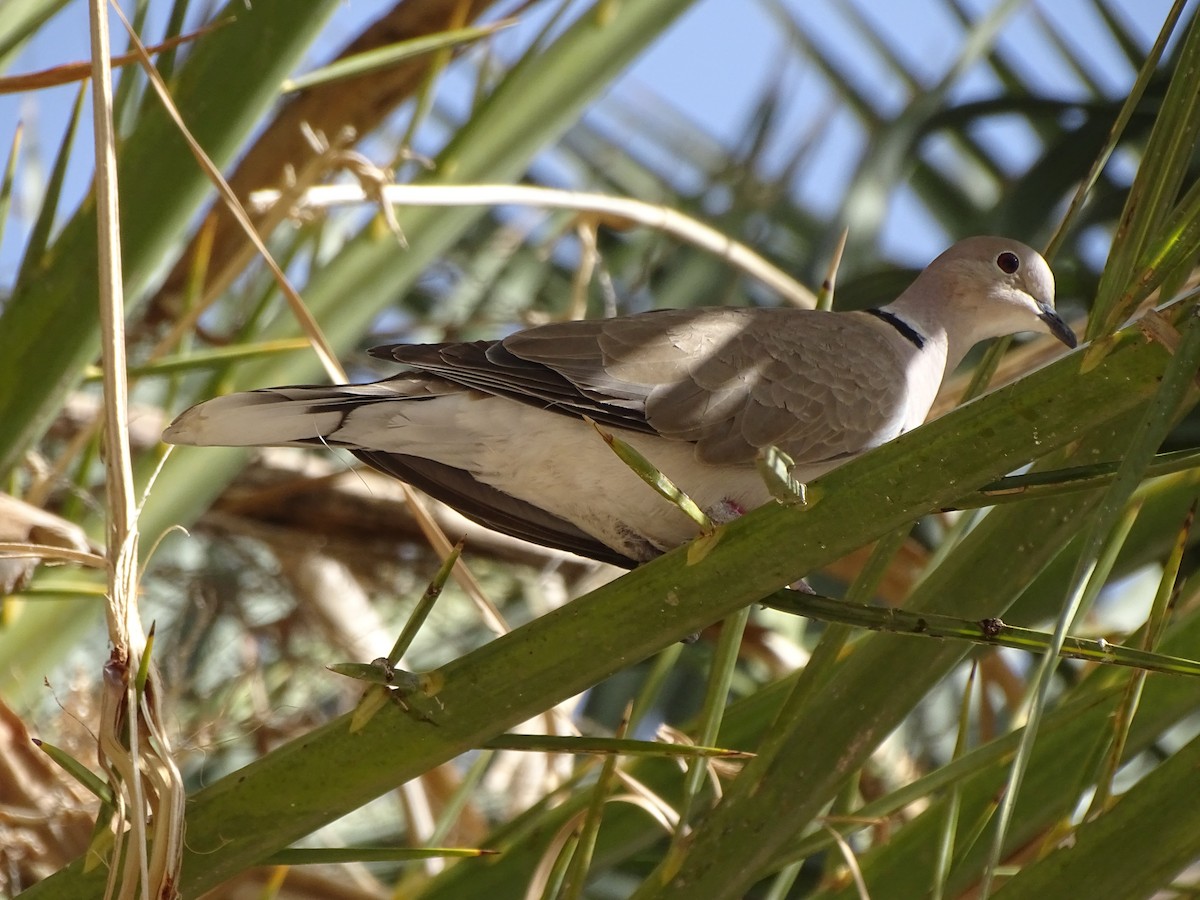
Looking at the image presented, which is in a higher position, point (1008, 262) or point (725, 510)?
point (1008, 262)

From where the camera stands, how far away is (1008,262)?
221 cm

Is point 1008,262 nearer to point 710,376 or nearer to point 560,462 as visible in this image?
point 710,376

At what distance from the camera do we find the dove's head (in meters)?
2.19

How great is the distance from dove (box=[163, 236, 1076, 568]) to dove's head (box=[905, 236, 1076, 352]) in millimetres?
424

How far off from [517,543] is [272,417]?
4.42 feet

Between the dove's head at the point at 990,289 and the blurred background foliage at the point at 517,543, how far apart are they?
0.25 meters

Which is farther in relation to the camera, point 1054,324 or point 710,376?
point 1054,324

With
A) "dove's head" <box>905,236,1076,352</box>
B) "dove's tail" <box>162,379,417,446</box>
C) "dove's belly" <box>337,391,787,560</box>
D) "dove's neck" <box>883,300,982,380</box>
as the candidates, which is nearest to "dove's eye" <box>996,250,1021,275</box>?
"dove's head" <box>905,236,1076,352</box>

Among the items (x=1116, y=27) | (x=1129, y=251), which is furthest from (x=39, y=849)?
(x=1116, y=27)

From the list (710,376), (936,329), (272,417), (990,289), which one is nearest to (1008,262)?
(990,289)

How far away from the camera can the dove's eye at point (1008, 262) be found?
7.19 feet

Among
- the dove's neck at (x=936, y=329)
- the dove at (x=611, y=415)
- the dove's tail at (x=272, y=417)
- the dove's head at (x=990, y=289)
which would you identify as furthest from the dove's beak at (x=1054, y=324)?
the dove's tail at (x=272, y=417)

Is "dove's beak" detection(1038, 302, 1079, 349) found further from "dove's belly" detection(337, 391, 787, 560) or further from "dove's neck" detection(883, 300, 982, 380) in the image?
"dove's belly" detection(337, 391, 787, 560)

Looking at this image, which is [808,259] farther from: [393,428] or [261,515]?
[393,428]
